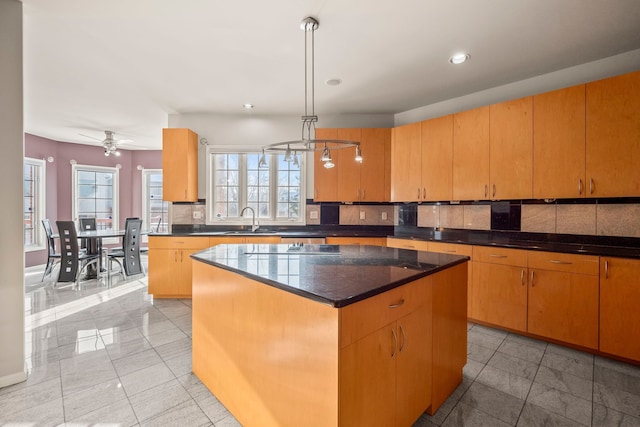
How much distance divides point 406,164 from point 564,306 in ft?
7.60

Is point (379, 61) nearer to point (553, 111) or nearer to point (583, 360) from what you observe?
point (553, 111)

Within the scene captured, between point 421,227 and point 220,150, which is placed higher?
point 220,150

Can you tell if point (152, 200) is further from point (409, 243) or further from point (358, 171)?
point (409, 243)

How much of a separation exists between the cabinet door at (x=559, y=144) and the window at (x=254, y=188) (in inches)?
123

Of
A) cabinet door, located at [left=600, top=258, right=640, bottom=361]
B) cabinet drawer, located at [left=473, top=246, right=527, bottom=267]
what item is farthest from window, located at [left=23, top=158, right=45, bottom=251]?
cabinet door, located at [left=600, top=258, right=640, bottom=361]

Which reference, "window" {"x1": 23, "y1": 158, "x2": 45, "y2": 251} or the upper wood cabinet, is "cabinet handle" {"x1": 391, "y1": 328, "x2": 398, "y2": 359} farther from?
"window" {"x1": 23, "y1": 158, "x2": 45, "y2": 251}

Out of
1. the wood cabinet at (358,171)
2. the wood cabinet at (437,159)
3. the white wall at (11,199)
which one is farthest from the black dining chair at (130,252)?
the wood cabinet at (437,159)

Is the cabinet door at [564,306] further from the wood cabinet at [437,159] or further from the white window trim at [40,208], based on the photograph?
the white window trim at [40,208]

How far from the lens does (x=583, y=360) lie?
2.46 metres

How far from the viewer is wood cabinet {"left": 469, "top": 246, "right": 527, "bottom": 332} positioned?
2875 mm

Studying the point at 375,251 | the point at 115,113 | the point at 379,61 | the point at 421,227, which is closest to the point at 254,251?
the point at 375,251

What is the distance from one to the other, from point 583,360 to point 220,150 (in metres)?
4.99

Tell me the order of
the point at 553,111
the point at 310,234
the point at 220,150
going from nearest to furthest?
the point at 553,111 → the point at 310,234 → the point at 220,150

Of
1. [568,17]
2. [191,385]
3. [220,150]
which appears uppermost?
[568,17]
